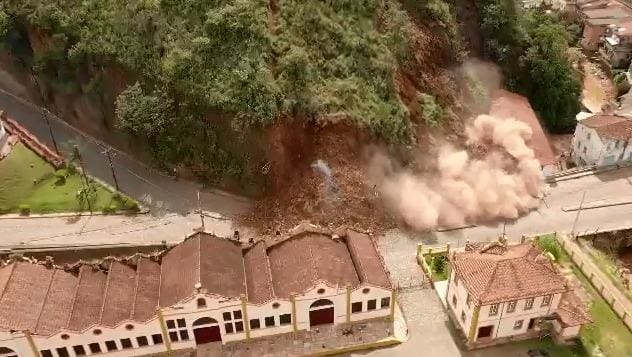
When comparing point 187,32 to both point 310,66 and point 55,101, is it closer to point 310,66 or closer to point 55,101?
point 310,66

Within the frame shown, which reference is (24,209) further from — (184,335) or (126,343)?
(184,335)

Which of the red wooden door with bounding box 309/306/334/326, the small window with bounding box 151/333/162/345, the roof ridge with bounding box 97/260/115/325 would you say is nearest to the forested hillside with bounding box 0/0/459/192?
the roof ridge with bounding box 97/260/115/325

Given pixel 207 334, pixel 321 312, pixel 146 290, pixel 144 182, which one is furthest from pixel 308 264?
pixel 144 182

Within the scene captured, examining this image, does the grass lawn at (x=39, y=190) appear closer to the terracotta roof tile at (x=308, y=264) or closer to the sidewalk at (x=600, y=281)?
the terracotta roof tile at (x=308, y=264)

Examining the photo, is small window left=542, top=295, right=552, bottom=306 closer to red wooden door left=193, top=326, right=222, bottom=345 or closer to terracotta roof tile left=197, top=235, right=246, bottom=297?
terracotta roof tile left=197, top=235, right=246, bottom=297

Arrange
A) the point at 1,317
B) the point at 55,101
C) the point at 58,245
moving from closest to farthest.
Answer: the point at 1,317 → the point at 58,245 → the point at 55,101

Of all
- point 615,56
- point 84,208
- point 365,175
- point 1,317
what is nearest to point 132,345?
point 1,317
